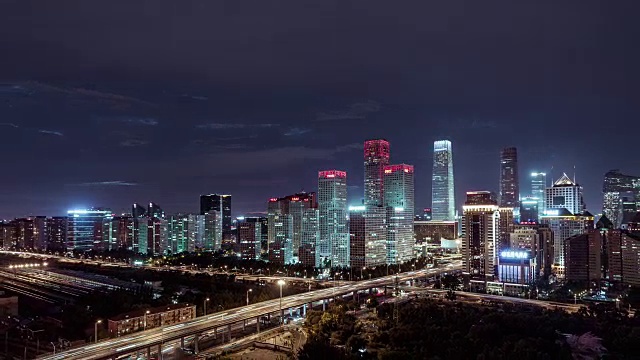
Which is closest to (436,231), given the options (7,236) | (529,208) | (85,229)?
(529,208)

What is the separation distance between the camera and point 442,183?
10394cm

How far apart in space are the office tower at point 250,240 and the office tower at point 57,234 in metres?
26.1

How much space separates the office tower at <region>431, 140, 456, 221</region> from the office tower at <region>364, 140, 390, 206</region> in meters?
27.2

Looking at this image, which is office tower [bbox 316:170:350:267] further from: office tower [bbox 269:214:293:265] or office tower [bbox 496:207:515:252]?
office tower [bbox 496:207:515:252]

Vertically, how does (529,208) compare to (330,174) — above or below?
below

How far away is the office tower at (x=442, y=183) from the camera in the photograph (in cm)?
10231

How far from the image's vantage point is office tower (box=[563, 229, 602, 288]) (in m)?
46.2

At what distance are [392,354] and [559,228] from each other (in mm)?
45783

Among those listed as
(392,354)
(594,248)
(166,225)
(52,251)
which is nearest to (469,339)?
(392,354)

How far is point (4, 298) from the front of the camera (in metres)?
29.8

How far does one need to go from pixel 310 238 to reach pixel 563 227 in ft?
94.9

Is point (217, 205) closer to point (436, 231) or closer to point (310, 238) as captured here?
point (310, 238)

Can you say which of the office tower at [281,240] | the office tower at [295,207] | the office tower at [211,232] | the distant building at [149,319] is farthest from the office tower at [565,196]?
the distant building at [149,319]

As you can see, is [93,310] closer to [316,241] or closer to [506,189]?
[316,241]
